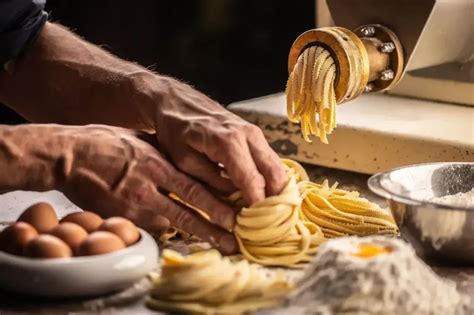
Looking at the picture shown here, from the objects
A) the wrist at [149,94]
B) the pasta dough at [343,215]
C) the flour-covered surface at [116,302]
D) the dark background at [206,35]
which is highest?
the wrist at [149,94]

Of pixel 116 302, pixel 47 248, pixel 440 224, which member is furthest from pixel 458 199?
pixel 47 248

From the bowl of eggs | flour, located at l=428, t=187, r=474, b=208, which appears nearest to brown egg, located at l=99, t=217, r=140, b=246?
the bowl of eggs

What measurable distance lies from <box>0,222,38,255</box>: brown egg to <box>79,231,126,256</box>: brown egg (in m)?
0.11

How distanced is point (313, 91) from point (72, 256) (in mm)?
853

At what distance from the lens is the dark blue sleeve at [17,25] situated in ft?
9.18

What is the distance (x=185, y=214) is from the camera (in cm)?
231

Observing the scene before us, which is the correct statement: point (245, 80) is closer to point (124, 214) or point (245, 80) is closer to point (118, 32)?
point (118, 32)

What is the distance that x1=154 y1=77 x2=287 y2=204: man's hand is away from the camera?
2250 millimetres

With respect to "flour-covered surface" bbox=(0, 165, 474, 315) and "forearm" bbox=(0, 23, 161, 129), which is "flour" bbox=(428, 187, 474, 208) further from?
"forearm" bbox=(0, 23, 161, 129)

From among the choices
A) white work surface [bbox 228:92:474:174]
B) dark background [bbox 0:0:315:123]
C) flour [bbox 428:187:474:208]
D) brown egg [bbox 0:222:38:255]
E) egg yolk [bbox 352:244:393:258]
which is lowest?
dark background [bbox 0:0:315:123]

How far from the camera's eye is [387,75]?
281 centimetres

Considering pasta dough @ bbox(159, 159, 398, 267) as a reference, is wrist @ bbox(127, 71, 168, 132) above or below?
above

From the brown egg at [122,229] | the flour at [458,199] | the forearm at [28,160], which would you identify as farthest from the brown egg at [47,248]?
the flour at [458,199]

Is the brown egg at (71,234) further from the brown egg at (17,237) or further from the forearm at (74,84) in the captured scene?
the forearm at (74,84)
